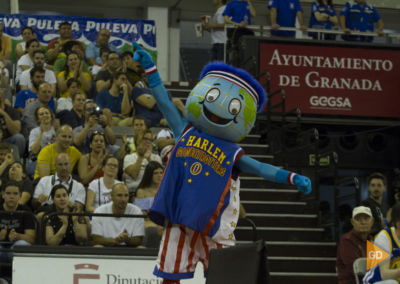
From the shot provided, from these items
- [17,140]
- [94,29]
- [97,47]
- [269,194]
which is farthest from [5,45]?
[269,194]

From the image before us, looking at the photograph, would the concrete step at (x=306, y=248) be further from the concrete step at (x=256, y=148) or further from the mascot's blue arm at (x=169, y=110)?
the mascot's blue arm at (x=169, y=110)

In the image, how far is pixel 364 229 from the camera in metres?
8.87

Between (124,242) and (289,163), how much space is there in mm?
4058

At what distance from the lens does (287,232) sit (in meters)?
10.6

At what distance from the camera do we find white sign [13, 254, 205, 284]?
25.5 feet

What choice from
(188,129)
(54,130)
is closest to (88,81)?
(54,130)

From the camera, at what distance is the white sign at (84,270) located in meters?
7.77

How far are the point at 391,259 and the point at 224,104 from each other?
1695 millimetres

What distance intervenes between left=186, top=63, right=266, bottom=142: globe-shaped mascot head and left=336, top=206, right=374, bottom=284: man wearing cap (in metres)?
3.63

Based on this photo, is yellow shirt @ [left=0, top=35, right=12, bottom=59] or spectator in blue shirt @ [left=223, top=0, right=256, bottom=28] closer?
yellow shirt @ [left=0, top=35, right=12, bottom=59]

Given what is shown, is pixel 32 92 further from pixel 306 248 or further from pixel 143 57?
pixel 143 57

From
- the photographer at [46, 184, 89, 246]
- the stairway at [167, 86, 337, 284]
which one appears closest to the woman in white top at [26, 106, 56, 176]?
the photographer at [46, 184, 89, 246]

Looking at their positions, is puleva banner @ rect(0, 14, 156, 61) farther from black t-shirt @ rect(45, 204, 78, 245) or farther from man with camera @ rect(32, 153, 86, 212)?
black t-shirt @ rect(45, 204, 78, 245)

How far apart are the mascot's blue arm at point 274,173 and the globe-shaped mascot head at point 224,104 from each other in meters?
0.20
